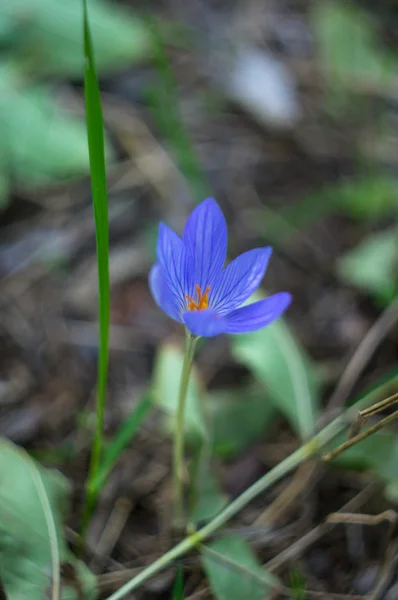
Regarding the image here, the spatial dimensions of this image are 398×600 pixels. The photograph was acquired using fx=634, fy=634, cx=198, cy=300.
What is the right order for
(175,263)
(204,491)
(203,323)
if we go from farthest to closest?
(204,491)
(175,263)
(203,323)

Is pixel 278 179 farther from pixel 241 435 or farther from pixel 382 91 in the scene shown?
pixel 241 435

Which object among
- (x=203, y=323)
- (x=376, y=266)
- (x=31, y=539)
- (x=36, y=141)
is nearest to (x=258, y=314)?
(x=203, y=323)

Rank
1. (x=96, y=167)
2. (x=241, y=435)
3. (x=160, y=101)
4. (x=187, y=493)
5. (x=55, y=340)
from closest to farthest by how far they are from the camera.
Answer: (x=96, y=167) < (x=187, y=493) < (x=241, y=435) < (x=55, y=340) < (x=160, y=101)

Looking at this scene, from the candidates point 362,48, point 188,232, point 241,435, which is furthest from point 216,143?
point 188,232

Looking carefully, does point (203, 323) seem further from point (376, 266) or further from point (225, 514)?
point (376, 266)

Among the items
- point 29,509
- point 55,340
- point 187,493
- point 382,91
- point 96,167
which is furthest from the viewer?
point 382,91

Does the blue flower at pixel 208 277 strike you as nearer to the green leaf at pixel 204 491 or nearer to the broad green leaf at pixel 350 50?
the green leaf at pixel 204 491
